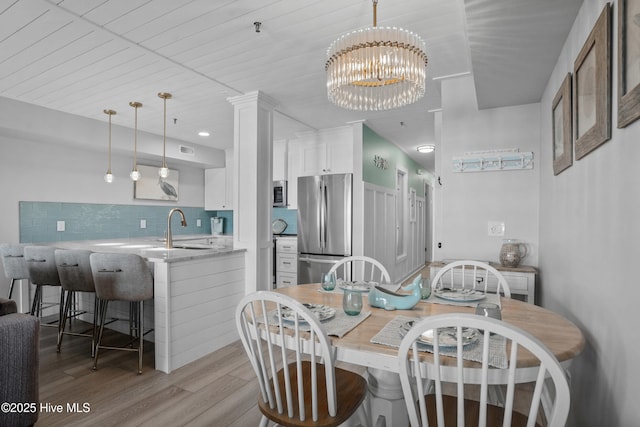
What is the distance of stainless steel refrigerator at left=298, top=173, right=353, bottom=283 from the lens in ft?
14.3

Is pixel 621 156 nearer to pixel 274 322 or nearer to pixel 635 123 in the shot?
pixel 635 123

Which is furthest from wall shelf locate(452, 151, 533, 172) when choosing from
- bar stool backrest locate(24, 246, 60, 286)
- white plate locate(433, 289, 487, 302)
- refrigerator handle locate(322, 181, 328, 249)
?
bar stool backrest locate(24, 246, 60, 286)

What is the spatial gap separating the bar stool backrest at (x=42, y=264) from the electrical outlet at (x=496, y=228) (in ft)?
12.2

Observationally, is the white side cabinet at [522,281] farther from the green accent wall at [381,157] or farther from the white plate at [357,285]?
the green accent wall at [381,157]

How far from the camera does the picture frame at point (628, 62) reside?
3.01 ft

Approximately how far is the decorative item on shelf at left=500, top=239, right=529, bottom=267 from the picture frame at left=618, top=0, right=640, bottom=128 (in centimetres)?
172

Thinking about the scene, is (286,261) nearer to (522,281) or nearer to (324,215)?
(324,215)

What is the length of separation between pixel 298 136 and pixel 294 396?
155 inches

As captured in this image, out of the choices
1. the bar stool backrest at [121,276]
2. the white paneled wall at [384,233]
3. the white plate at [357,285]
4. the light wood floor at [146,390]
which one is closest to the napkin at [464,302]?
the white plate at [357,285]

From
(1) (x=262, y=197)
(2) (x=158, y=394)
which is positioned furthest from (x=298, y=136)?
(2) (x=158, y=394)

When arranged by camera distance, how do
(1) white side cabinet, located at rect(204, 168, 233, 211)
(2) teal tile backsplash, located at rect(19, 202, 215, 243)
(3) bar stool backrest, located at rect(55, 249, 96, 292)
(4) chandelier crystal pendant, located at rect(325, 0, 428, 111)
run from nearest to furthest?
(4) chandelier crystal pendant, located at rect(325, 0, 428, 111), (3) bar stool backrest, located at rect(55, 249, 96, 292), (2) teal tile backsplash, located at rect(19, 202, 215, 243), (1) white side cabinet, located at rect(204, 168, 233, 211)

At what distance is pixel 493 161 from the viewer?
2846 millimetres

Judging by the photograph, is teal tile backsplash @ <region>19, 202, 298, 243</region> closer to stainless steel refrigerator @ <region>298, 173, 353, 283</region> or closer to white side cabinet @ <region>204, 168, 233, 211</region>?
white side cabinet @ <region>204, 168, 233, 211</region>

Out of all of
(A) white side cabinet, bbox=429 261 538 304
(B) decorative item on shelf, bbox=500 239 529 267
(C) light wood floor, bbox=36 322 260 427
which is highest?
(B) decorative item on shelf, bbox=500 239 529 267
